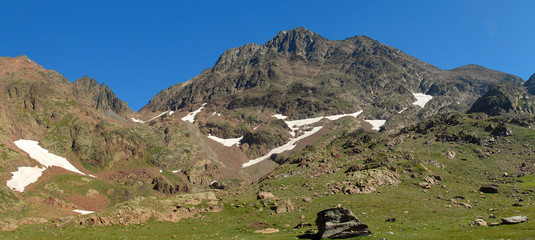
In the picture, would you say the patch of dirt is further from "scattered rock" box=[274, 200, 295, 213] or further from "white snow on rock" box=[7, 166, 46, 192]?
"scattered rock" box=[274, 200, 295, 213]

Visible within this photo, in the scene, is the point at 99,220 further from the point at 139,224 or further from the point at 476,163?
the point at 476,163

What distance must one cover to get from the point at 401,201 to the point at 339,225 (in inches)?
1473

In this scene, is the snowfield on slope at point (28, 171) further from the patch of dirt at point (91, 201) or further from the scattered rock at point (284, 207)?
the scattered rock at point (284, 207)

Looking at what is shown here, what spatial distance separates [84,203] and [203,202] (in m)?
136

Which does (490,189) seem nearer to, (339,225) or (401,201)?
(401,201)

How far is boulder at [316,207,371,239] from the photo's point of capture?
113 ft

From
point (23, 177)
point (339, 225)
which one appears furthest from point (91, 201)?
point (339, 225)

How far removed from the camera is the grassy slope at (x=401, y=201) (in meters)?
41.7

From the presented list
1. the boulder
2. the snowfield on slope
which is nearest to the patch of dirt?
the snowfield on slope

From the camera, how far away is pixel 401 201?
66062 millimetres

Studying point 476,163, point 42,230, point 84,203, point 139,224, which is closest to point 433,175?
point 476,163

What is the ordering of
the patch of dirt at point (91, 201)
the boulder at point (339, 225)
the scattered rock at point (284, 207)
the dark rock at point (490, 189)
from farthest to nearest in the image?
the patch of dirt at point (91, 201)
the dark rock at point (490, 189)
the scattered rock at point (284, 207)
the boulder at point (339, 225)

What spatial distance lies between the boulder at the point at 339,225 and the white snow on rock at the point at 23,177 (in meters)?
171

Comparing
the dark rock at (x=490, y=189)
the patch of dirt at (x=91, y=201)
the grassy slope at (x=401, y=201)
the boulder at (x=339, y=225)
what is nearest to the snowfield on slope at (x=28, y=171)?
the patch of dirt at (x=91, y=201)
